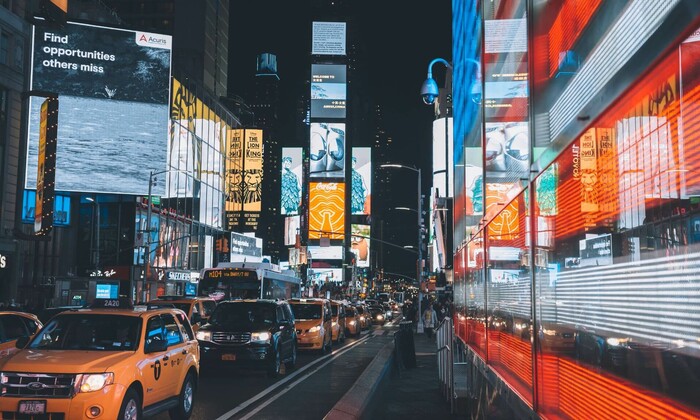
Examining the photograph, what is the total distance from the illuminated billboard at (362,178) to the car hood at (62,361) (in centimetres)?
13060

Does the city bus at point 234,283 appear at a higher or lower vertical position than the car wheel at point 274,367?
higher

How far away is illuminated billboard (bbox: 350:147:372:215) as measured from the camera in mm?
140875

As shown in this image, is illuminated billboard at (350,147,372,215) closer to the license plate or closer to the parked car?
the parked car

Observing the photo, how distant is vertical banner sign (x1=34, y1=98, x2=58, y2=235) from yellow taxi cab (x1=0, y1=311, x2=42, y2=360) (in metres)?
21.4

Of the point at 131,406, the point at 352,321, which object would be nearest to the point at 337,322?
the point at 352,321

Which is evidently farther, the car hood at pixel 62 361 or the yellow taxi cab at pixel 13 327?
the yellow taxi cab at pixel 13 327

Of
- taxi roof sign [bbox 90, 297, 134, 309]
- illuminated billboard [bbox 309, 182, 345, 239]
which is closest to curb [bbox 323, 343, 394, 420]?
taxi roof sign [bbox 90, 297, 134, 309]

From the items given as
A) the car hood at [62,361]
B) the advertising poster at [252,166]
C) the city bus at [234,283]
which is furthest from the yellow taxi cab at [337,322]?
the advertising poster at [252,166]

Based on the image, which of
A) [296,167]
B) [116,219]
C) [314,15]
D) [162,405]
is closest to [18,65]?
[116,219]

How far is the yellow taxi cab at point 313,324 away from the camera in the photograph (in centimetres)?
2575

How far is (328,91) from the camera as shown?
439ft

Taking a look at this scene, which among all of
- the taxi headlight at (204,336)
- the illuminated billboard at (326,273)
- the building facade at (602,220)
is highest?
the illuminated billboard at (326,273)

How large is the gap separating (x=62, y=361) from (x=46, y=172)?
87.6ft

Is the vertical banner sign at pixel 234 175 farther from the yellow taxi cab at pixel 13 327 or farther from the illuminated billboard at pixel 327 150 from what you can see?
the yellow taxi cab at pixel 13 327
